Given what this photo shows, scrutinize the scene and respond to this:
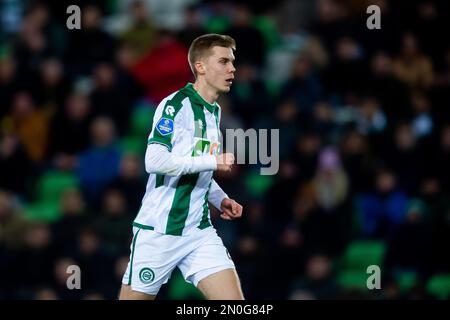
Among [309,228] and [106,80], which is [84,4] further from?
[309,228]

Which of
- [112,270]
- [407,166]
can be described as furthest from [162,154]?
[407,166]

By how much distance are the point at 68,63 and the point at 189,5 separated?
1.66m

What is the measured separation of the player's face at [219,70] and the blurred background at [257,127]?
3669mm

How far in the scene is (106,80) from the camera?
11.8 meters

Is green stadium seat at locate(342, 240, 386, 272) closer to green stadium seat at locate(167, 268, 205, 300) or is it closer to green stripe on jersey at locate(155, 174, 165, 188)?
green stadium seat at locate(167, 268, 205, 300)

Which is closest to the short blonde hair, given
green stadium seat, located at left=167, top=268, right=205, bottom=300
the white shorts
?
the white shorts

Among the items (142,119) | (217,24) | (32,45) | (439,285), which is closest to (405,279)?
(439,285)

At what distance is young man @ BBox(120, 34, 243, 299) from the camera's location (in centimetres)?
669

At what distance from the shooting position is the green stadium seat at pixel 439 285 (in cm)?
1009

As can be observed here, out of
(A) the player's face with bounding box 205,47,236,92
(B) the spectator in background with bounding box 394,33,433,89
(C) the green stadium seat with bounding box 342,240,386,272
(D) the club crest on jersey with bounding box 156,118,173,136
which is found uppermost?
(B) the spectator in background with bounding box 394,33,433,89

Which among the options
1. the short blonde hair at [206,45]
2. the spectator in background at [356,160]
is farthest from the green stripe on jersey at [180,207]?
the spectator in background at [356,160]

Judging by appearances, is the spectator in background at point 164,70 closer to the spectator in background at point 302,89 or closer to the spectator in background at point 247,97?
the spectator in background at point 247,97

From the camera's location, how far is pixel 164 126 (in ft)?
21.5

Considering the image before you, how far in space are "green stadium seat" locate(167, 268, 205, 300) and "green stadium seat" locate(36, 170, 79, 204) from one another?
6.01ft
